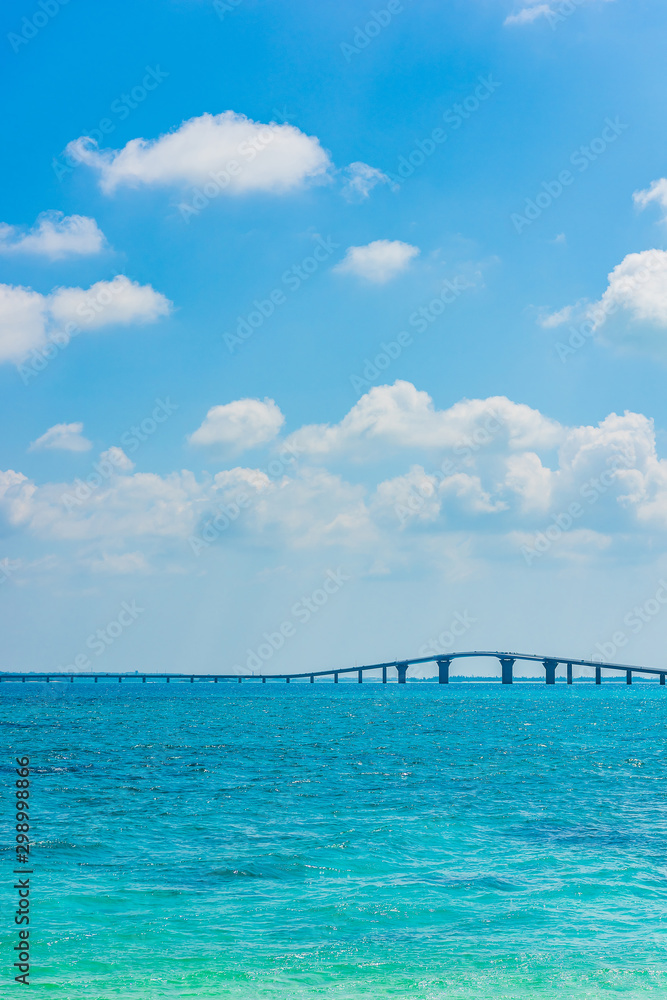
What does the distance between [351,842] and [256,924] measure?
867cm

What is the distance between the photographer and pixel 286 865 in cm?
2553

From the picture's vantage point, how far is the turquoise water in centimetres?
1722

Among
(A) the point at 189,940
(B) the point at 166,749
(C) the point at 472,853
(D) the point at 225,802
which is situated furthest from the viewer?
(B) the point at 166,749

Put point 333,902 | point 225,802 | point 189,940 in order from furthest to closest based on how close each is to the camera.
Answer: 1. point 225,802
2. point 333,902
3. point 189,940

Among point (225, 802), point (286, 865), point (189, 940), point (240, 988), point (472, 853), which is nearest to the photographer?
point (240, 988)

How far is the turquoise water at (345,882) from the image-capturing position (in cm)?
1722

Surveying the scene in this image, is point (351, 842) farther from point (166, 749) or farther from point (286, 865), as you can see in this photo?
point (166, 749)

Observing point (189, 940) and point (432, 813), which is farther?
point (432, 813)

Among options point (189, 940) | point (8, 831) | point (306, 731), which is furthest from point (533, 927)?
point (306, 731)

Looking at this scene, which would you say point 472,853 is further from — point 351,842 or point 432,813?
point 432,813

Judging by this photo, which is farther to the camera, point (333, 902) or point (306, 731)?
point (306, 731)

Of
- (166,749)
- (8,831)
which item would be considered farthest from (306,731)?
(8,831)

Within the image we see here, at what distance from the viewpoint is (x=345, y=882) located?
939 inches

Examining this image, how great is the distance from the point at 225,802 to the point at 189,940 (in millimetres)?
18152
